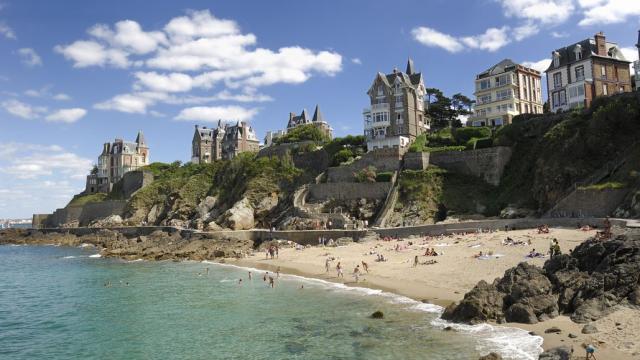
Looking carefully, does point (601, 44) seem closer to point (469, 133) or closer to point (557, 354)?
point (469, 133)

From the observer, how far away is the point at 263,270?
3569cm

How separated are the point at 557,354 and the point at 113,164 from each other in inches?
4138

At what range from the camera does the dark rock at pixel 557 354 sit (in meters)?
12.8

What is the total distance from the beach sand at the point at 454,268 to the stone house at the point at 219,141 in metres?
64.4

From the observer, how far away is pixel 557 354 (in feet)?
42.5

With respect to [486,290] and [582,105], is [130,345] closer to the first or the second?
[486,290]

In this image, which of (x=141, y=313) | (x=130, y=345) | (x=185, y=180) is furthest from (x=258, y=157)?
(x=130, y=345)

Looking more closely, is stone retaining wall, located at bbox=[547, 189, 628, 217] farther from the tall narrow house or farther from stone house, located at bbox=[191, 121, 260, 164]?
stone house, located at bbox=[191, 121, 260, 164]

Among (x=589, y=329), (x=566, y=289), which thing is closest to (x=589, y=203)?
(x=566, y=289)

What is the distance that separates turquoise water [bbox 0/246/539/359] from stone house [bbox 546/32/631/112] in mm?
37243

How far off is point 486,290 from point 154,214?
2542 inches

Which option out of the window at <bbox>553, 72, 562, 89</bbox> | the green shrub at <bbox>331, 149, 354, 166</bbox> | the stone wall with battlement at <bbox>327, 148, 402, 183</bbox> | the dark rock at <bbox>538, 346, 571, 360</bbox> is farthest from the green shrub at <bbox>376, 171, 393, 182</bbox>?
the dark rock at <bbox>538, 346, 571, 360</bbox>

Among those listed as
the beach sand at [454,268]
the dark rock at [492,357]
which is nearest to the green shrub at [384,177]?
the beach sand at [454,268]

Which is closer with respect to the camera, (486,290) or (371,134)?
(486,290)
